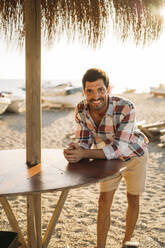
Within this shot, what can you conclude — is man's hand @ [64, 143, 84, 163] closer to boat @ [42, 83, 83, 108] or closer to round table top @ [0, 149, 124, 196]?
round table top @ [0, 149, 124, 196]

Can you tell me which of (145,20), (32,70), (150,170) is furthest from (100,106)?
(150,170)

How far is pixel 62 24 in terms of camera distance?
7.38 ft

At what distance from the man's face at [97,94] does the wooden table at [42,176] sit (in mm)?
461

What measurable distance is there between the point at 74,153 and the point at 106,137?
382 mm

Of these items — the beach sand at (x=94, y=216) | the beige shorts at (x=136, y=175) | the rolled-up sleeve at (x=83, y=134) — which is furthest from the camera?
the beach sand at (x=94, y=216)

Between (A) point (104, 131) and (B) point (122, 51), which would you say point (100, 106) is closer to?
(A) point (104, 131)

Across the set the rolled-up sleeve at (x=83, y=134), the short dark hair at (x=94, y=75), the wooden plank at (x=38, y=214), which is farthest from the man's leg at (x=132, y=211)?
the short dark hair at (x=94, y=75)

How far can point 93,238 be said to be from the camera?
303cm

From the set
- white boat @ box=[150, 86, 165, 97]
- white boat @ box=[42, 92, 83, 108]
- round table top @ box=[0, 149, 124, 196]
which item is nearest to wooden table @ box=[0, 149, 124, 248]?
round table top @ box=[0, 149, 124, 196]

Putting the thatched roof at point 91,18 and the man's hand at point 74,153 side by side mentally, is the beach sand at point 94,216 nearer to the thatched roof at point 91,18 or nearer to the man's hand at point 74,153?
the man's hand at point 74,153

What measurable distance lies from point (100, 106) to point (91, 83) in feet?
0.66

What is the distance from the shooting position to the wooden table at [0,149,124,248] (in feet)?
5.41

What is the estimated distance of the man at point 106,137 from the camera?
2150 mm

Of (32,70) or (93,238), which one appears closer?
(32,70)
